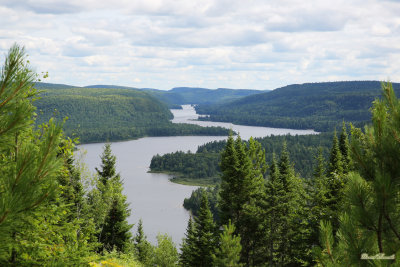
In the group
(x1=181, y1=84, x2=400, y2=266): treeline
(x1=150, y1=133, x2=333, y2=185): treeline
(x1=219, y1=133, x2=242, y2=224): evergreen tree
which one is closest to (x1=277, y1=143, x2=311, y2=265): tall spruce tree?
(x1=181, y1=84, x2=400, y2=266): treeline

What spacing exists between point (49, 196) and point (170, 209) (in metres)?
101

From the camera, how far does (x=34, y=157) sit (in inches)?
172

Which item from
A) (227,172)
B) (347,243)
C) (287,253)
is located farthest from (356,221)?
(227,172)

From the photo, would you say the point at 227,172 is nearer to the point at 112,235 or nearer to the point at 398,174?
the point at 112,235

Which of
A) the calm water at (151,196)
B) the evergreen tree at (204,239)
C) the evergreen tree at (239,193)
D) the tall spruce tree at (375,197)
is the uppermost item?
the tall spruce tree at (375,197)

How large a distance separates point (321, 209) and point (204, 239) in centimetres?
1159

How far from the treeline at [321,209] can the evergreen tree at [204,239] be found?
0.08 metres

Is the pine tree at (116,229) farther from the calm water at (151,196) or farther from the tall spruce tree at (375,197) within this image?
the tall spruce tree at (375,197)

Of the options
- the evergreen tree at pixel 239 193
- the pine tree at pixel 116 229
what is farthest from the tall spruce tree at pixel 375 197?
the pine tree at pixel 116 229

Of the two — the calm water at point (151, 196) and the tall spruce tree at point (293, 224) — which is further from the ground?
the tall spruce tree at point (293, 224)

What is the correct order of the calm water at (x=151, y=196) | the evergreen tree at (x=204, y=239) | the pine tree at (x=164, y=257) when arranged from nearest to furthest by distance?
the evergreen tree at (x=204, y=239) → the pine tree at (x=164, y=257) → the calm water at (x=151, y=196)

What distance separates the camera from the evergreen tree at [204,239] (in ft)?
103

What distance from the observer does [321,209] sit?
23469 mm

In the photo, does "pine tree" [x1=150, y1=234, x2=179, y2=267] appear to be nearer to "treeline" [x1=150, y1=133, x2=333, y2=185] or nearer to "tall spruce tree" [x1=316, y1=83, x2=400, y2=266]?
"tall spruce tree" [x1=316, y1=83, x2=400, y2=266]
